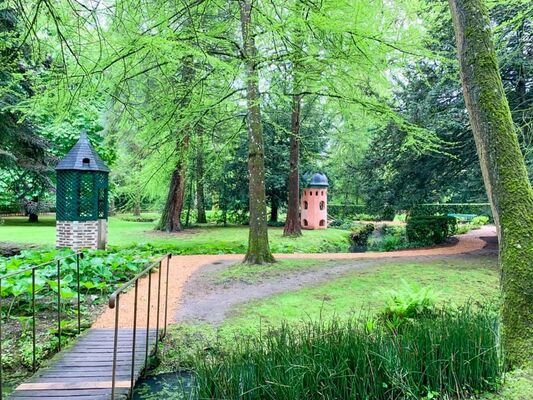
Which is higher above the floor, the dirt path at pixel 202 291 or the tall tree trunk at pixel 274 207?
the tall tree trunk at pixel 274 207

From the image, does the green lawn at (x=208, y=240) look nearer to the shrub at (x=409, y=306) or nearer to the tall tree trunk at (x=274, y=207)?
the tall tree trunk at (x=274, y=207)

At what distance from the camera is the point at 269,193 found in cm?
1798

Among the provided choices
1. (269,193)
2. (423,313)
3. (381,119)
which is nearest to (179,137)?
(381,119)

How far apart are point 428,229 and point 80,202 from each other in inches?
420

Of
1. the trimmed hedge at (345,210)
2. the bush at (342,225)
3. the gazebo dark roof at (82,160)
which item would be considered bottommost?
the bush at (342,225)

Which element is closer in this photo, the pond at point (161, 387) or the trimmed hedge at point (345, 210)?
the pond at point (161, 387)

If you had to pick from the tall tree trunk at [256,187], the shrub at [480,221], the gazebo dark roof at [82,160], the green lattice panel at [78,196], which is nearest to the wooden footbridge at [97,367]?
the tall tree trunk at [256,187]

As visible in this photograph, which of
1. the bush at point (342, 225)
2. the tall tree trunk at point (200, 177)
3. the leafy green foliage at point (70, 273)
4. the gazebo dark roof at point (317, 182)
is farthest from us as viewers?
the bush at point (342, 225)

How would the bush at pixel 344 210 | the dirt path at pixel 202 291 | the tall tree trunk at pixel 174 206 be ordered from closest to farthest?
the dirt path at pixel 202 291
the tall tree trunk at pixel 174 206
the bush at pixel 344 210

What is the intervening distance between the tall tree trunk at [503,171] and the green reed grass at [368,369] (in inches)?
10.6

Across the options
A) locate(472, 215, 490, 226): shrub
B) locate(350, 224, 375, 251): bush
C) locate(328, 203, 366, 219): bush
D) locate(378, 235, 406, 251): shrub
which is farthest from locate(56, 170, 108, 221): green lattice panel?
locate(472, 215, 490, 226): shrub

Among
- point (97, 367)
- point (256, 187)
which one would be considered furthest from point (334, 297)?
point (97, 367)

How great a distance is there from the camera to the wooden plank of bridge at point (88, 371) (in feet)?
9.09

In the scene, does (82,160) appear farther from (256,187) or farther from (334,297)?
(334,297)
